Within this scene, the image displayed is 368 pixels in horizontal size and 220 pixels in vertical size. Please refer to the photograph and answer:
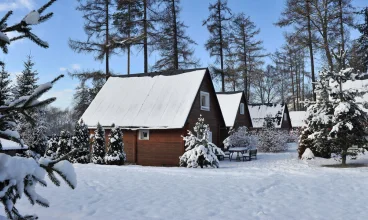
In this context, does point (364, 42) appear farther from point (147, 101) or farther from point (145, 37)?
point (147, 101)

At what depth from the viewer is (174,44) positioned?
29.5 metres

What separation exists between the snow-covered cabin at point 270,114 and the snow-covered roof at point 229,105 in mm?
8491

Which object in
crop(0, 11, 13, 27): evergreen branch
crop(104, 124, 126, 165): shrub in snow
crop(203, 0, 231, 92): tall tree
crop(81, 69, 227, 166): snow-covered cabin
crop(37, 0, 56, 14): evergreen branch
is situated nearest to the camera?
crop(0, 11, 13, 27): evergreen branch

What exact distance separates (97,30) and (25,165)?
A: 88.0 feet

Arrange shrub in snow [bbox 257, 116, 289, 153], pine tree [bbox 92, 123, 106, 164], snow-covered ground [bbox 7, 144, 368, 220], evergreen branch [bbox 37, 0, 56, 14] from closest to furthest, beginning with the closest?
evergreen branch [bbox 37, 0, 56, 14] < snow-covered ground [bbox 7, 144, 368, 220] < pine tree [bbox 92, 123, 106, 164] < shrub in snow [bbox 257, 116, 289, 153]

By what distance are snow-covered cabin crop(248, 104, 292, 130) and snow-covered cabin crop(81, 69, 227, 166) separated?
15475mm

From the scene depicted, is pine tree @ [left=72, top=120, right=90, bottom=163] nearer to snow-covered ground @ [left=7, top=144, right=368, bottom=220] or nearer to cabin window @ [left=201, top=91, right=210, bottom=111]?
snow-covered ground @ [left=7, top=144, right=368, bottom=220]

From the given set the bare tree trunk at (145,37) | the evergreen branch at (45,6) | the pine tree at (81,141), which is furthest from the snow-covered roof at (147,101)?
the evergreen branch at (45,6)

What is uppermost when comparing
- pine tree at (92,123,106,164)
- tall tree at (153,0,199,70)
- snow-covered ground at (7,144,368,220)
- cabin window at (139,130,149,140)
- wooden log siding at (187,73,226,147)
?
tall tree at (153,0,199,70)

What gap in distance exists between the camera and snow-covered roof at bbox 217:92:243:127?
91.7 ft

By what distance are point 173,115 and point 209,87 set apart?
165 inches

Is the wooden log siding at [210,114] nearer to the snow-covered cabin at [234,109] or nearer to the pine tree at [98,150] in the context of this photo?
the snow-covered cabin at [234,109]

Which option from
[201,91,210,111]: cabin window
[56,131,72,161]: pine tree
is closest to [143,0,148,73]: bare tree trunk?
[201,91,210,111]: cabin window

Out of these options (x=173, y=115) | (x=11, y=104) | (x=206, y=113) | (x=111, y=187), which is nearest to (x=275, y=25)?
(x=206, y=113)
